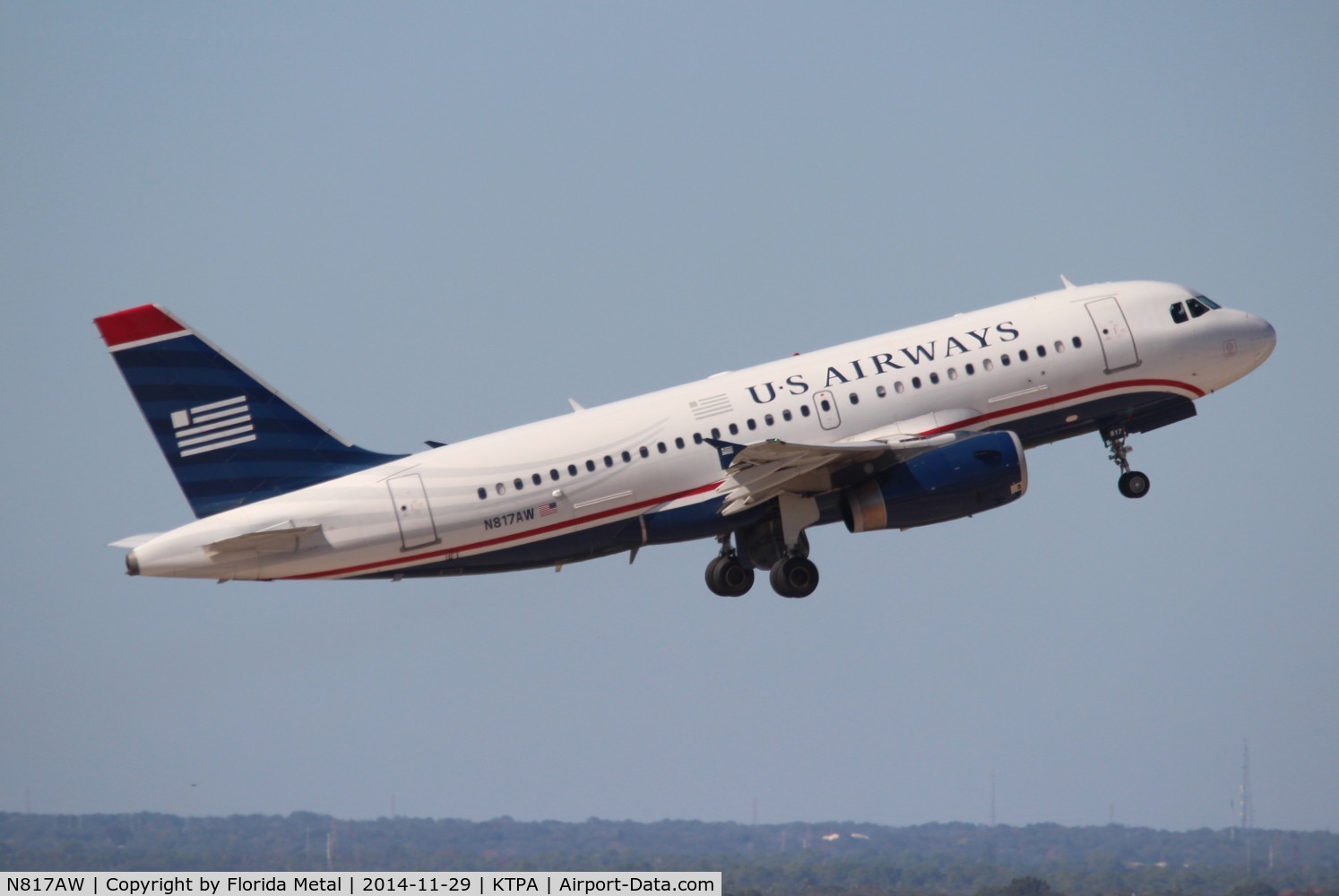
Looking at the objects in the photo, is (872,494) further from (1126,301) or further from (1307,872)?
(1307,872)

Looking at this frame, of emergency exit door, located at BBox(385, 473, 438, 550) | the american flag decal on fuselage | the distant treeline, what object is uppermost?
the american flag decal on fuselage

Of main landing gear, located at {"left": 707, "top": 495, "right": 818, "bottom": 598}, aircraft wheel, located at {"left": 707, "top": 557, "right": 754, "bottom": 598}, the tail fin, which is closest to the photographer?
the tail fin

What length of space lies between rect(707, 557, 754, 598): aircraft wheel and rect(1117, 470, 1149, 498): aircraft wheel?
11.0m

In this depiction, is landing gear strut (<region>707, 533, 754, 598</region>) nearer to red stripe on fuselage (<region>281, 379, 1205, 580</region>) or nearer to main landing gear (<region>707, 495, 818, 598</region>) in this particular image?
main landing gear (<region>707, 495, 818, 598</region>)

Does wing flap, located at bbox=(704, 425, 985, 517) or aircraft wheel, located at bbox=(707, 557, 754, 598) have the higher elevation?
wing flap, located at bbox=(704, 425, 985, 517)

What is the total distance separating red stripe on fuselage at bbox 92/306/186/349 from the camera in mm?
46188

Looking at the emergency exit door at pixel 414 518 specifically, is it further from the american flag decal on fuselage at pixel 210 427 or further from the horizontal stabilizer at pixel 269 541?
the american flag decal on fuselage at pixel 210 427

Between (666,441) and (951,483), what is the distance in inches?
293

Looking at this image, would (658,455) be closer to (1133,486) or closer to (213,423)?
(213,423)

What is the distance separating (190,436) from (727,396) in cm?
1418

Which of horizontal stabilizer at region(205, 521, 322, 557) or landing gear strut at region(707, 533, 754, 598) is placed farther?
landing gear strut at region(707, 533, 754, 598)

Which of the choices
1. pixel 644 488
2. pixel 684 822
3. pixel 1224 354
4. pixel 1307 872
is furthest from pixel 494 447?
pixel 684 822

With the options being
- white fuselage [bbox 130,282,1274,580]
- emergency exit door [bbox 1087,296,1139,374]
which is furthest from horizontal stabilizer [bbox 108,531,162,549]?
emergency exit door [bbox 1087,296,1139,374]

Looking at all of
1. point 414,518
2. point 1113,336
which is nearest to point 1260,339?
point 1113,336
